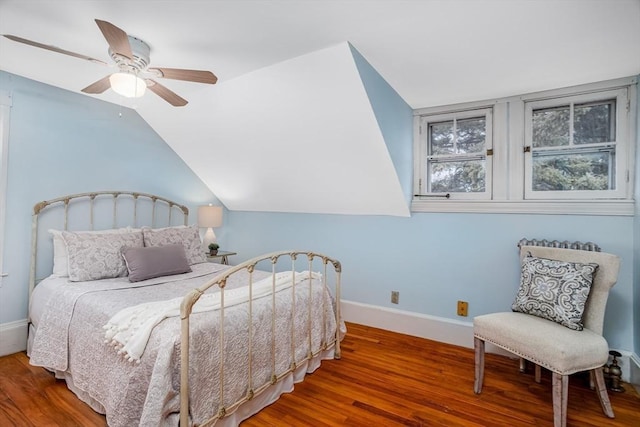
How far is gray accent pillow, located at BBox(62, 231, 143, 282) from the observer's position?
2.51 m

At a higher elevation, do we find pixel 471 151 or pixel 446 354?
pixel 471 151

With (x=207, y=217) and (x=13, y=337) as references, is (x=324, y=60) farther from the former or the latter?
(x=13, y=337)

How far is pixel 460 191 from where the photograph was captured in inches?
121

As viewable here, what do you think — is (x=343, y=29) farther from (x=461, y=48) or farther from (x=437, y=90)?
(x=437, y=90)

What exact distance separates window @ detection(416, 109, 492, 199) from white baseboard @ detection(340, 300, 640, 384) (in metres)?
1.21

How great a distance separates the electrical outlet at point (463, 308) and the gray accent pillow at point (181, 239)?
261 cm

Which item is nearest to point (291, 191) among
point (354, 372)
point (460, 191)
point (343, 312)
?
point (343, 312)

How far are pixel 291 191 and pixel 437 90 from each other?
1.85 meters

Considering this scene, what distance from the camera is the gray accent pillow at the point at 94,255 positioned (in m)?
2.51

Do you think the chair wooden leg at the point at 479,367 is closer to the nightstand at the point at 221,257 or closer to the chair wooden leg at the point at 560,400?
the chair wooden leg at the point at 560,400

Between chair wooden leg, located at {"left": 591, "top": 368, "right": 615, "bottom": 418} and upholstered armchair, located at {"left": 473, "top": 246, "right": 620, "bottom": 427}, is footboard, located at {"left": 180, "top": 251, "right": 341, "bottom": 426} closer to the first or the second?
upholstered armchair, located at {"left": 473, "top": 246, "right": 620, "bottom": 427}

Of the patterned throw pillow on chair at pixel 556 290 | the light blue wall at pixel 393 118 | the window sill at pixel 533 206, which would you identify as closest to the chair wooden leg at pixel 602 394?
the patterned throw pillow on chair at pixel 556 290

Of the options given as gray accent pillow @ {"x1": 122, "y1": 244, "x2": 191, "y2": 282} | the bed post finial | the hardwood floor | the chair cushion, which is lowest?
the hardwood floor

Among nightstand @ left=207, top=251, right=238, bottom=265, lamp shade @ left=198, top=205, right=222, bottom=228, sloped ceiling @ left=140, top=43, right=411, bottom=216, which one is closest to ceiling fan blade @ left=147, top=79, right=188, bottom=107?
sloped ceiling @ left=140, top=43, right=411, bottom=216
